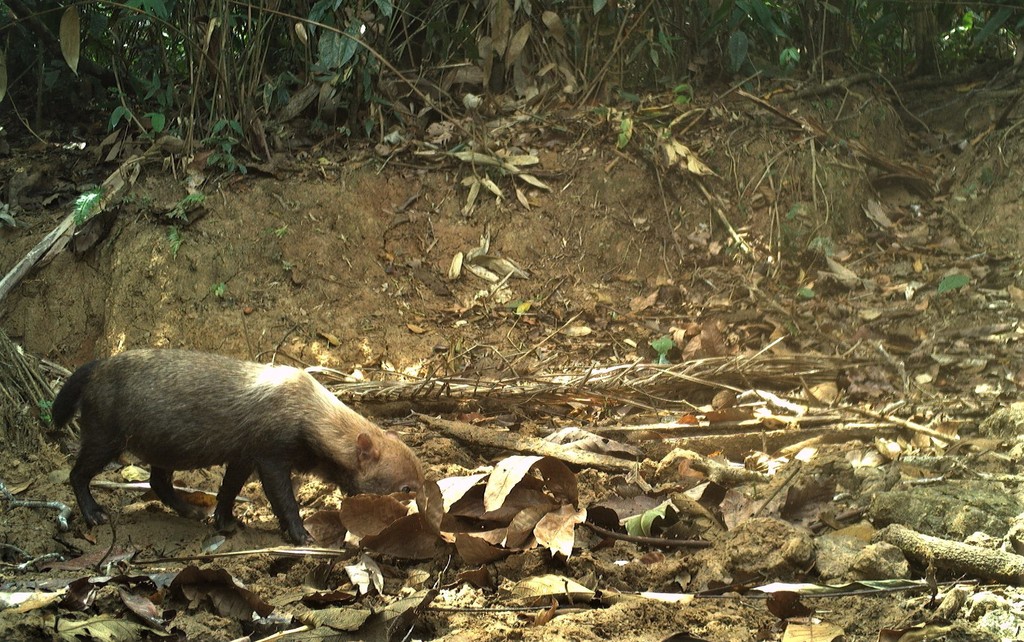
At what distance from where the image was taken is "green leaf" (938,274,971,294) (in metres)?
6.93

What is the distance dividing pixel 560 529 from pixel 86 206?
4.93 metres

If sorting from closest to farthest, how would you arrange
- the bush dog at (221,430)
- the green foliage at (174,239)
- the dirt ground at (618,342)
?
the dirt ground at (618,342)
the bush dog at (221,430)
the green foliage at (174,239)

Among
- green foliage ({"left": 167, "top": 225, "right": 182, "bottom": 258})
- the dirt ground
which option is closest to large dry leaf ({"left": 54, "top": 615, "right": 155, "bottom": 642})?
the dirt ground

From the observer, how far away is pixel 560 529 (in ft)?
13.6

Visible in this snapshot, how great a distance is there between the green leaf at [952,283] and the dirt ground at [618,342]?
0.08 ft

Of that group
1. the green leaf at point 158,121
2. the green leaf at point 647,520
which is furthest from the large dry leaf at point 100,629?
the green leaf at point 158,121

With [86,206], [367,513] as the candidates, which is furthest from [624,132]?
[367,513]

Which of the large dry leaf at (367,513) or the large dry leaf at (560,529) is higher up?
the large dry leaf at (560,529)

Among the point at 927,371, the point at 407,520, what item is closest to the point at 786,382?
the point at 927,371

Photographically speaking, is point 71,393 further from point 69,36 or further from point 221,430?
point 69,36

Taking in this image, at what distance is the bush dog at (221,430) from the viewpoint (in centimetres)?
532

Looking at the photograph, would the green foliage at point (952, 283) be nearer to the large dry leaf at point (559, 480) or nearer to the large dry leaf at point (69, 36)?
the large dry leaf at point (559, 480)

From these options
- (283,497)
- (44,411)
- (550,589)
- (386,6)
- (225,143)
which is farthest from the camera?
(225,143)

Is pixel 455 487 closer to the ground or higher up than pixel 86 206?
closer to the ground
